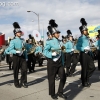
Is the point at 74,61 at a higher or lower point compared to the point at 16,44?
lower

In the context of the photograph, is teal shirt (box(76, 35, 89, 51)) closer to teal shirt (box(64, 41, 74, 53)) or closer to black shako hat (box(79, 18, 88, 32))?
black shako hat (box(79, 18, 88, 32))

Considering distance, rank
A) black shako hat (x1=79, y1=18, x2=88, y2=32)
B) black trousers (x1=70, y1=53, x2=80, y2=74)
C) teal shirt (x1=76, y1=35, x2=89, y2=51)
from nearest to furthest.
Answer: teal shirt (x1=76, y1=35, x2=89, y2=51)
black shako hat (x1=79, y1=18, x2=88, y2=32)
black trousers (x1=70, y1=53, x2=80, y2=74)

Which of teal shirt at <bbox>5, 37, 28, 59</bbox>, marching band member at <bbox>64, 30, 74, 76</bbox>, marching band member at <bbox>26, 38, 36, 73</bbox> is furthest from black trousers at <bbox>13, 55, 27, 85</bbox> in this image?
marching band member at <bbox>26, 38, 36, 73</bbox>

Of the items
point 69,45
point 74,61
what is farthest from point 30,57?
point 74,61

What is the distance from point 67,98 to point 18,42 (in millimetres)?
2696

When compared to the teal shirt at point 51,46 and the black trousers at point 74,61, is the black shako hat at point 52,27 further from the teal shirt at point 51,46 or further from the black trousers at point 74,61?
the black trousers at point 74,61

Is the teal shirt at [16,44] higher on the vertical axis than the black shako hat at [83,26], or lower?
lower

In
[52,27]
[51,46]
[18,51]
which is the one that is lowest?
[18,51]

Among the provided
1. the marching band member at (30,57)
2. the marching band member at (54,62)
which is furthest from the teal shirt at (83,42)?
the marching band member at (30,57)

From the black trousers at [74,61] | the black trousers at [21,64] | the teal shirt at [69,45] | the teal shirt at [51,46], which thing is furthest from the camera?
the teal shirt at [69,45]

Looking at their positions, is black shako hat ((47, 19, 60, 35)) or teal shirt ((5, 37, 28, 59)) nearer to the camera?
Result: black shako hat ((47, 19, 60, 35))

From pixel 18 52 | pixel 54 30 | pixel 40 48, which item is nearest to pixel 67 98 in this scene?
pixel 54 30

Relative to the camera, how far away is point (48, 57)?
646 centimetres

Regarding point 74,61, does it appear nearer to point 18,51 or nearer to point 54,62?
point 18,51
